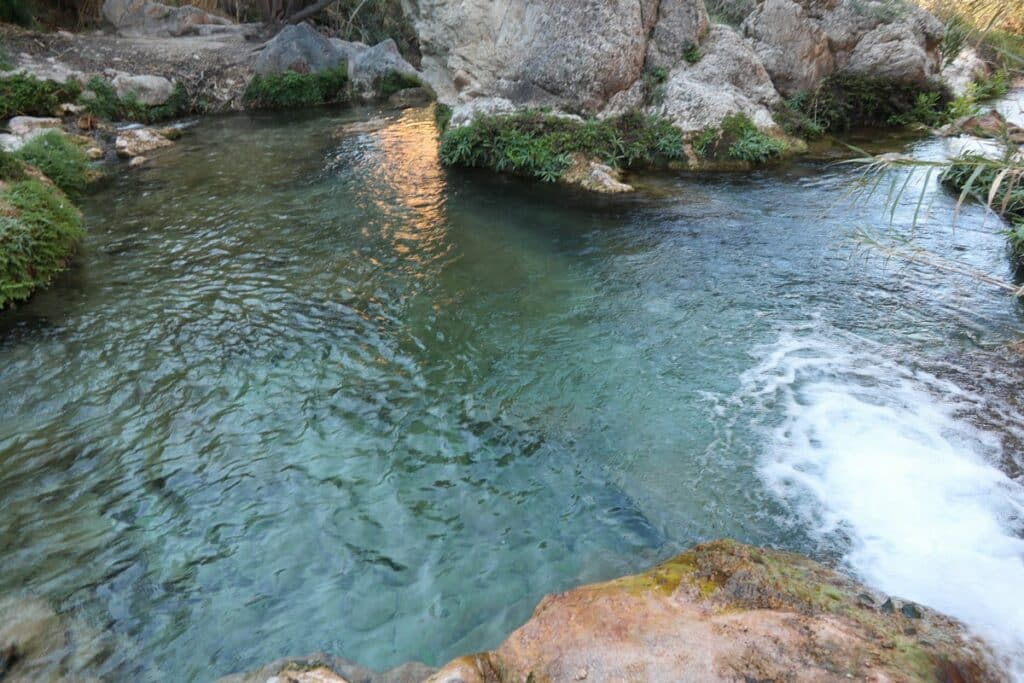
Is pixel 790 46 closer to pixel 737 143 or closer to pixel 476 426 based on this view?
pixel 737 143

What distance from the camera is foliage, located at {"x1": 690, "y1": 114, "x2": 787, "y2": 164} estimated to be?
13.4m

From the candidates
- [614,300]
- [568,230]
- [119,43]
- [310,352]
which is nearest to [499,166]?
[568,230]

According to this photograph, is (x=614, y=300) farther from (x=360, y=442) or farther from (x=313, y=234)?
(x=313, y=234)

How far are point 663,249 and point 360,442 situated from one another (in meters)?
5.90

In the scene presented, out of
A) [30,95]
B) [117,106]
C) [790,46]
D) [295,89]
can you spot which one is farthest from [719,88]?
[30,95]

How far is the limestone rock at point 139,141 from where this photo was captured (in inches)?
633

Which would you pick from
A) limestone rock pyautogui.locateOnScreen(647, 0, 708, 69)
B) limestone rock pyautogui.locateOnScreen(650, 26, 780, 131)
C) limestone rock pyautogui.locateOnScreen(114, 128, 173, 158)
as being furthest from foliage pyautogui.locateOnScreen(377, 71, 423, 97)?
limestone rock pyautogui.locateOnScreen(650, 26, 780, 131)

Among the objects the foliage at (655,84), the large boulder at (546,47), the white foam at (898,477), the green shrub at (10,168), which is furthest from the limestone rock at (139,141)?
the white foam at (898,477)

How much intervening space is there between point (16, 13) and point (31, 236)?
20.5 m

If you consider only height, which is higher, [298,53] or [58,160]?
[298,53]

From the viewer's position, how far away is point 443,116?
16.2 meters

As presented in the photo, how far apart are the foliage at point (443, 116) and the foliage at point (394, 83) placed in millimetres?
8892

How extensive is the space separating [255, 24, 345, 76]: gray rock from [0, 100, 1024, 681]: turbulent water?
641 inches

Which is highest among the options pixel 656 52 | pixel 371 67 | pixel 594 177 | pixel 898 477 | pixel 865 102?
pixel 656 52
